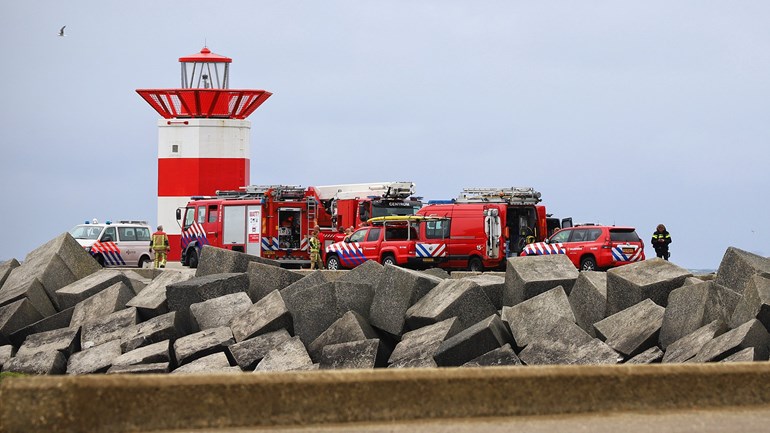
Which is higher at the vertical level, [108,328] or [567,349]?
[567,349]

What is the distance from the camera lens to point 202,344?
18.0 meters

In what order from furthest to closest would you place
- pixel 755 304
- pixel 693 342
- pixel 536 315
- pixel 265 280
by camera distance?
1. pixel 265 280
2. pixel 536 315
3. pixel 693 342
4. pixel 755 304

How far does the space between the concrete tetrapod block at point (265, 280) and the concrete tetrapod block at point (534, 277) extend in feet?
12.1

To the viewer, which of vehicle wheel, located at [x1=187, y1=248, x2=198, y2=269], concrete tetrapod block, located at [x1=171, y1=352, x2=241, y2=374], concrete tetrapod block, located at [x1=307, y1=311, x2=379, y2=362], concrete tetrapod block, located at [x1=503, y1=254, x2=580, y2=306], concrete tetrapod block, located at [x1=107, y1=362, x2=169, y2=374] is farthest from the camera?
vehicle wheel, located at [x1=187, y1=248, x2=198, y2=269]

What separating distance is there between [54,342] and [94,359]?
5.07 ft

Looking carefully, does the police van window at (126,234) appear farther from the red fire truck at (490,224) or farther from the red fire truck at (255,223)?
the red fire truck at (490,224)

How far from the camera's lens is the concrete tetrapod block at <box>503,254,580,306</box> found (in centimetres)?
1927

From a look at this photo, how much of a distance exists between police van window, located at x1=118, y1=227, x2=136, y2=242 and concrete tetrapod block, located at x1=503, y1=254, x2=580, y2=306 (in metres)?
21.3

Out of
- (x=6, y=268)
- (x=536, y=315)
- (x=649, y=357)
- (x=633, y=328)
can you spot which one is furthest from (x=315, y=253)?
(x=649, y=357)

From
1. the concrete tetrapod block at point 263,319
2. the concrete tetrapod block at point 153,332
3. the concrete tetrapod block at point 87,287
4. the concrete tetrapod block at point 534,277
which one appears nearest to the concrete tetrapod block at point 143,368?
the concrete tetrapod block at point 153,332

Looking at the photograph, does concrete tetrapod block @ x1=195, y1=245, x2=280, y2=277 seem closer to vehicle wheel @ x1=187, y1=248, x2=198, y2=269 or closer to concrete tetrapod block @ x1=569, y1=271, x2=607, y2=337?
concrete tetrapod block @ x1=569, y1=271, x2=607, y2=337

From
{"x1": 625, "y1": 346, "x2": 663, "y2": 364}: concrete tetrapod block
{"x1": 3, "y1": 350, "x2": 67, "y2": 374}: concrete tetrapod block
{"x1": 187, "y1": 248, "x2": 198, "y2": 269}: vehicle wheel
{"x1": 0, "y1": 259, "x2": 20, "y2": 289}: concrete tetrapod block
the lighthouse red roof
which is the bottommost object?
{"x1": 187, "y1": 248, "x2": 198, "y2": 269}: vehicle wheel

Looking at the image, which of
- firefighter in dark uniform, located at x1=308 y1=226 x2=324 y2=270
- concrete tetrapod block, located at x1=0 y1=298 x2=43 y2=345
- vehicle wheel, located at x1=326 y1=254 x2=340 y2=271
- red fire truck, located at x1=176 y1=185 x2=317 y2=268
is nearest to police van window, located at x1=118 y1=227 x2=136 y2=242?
red fire truck, located at x1=176 y1=185 x2=317 y2=268

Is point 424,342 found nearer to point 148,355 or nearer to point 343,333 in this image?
point 343,333
